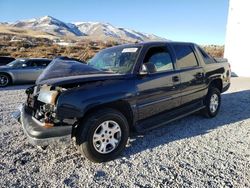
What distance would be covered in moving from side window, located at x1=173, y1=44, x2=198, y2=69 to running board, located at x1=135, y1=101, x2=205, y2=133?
86cm

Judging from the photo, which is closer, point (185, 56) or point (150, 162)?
point (150, 162)

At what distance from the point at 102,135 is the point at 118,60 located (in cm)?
149

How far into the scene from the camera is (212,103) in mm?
6496

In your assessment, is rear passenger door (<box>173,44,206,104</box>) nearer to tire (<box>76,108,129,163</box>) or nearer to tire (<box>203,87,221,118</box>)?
tire (<box>203,87,221,118</box>)

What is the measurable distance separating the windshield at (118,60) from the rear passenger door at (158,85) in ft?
0.76

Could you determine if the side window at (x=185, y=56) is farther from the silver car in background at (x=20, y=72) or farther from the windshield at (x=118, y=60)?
the silver car in background at (x=20, y=72)

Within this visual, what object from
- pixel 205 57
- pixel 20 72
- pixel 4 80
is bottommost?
pixel 4 80

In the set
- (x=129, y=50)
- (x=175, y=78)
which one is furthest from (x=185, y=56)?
(x=129, y=50)

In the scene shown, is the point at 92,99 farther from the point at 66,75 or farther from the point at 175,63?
the point at 175,63

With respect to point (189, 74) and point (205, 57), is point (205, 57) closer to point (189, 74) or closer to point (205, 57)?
point (205, 57)

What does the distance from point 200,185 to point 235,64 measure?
46.1 ft

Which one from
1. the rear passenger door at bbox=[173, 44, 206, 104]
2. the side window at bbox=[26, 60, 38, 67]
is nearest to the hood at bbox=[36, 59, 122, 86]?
the rear passenger door at bbox=[173, 44, 206, 104]

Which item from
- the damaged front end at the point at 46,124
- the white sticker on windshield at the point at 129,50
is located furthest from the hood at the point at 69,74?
the white sticker on windshield at the point at 129,50

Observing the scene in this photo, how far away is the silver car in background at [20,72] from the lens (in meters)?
12.4
